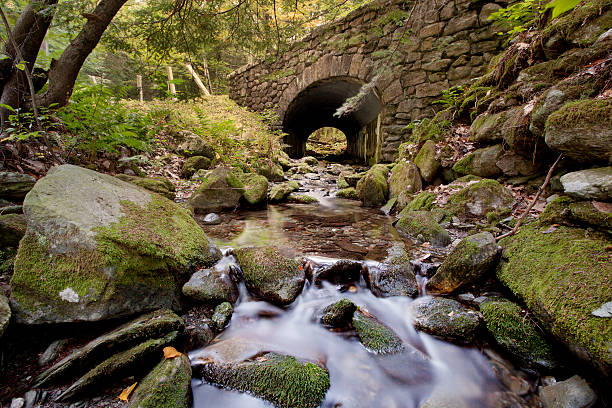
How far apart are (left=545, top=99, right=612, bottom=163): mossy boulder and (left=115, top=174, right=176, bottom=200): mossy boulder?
193 inches

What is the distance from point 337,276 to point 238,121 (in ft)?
24.3

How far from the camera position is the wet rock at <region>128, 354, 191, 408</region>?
1.31 meters

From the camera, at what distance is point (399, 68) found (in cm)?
671

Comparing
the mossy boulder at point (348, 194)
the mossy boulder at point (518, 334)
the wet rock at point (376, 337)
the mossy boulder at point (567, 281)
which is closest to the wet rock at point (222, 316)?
the wet rock at point (376, 337)

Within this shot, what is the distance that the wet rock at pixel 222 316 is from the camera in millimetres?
2043

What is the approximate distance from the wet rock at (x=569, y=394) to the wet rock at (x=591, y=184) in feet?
4.51

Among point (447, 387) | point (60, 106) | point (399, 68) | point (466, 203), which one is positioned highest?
point (399, 68)

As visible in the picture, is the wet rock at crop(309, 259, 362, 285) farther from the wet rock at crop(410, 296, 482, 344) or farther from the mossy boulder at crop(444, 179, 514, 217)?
the mossy boulder at crop(444, 179, 514, 217)

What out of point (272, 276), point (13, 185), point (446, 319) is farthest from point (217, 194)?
point (446, 319)

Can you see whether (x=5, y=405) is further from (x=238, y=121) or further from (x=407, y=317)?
(x=238, y=121)

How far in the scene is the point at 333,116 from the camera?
770 centimetres

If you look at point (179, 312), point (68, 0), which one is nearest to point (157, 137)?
point (68, 0)

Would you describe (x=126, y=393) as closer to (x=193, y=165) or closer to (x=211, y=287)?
(x=211, y=287)

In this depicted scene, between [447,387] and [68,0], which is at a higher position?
[68,0]
